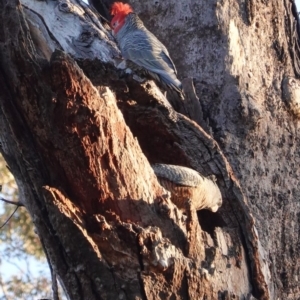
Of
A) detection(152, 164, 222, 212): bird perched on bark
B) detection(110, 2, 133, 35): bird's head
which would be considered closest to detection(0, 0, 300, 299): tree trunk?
detection(152, 164, 222, 212): bird perched on bark

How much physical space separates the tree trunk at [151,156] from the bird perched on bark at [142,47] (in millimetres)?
101

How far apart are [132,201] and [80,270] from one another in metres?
0.22

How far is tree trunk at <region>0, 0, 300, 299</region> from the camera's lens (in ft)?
4.87

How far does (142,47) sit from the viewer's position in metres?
3.24

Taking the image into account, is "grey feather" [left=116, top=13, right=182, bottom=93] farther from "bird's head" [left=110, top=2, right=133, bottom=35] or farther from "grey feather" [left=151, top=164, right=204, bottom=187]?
"grey feather" [left=151, top=164, right=204, bottom=187]

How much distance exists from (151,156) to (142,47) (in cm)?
140

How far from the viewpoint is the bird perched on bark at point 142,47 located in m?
2.39

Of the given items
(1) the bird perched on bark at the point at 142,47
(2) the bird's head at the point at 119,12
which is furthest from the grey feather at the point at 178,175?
(2) the bird's head at the point at 119,12

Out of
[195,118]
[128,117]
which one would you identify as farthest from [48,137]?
[195,118]

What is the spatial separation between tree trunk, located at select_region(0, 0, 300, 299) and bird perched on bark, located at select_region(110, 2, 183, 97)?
101 millimetres

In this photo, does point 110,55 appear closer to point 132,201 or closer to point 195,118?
point 195,118

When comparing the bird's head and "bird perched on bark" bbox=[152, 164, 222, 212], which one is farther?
the bird's head

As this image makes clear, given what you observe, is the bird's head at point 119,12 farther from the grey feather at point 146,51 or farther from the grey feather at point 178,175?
the grey feather at point 178,175

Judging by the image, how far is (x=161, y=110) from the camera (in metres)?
1.90
